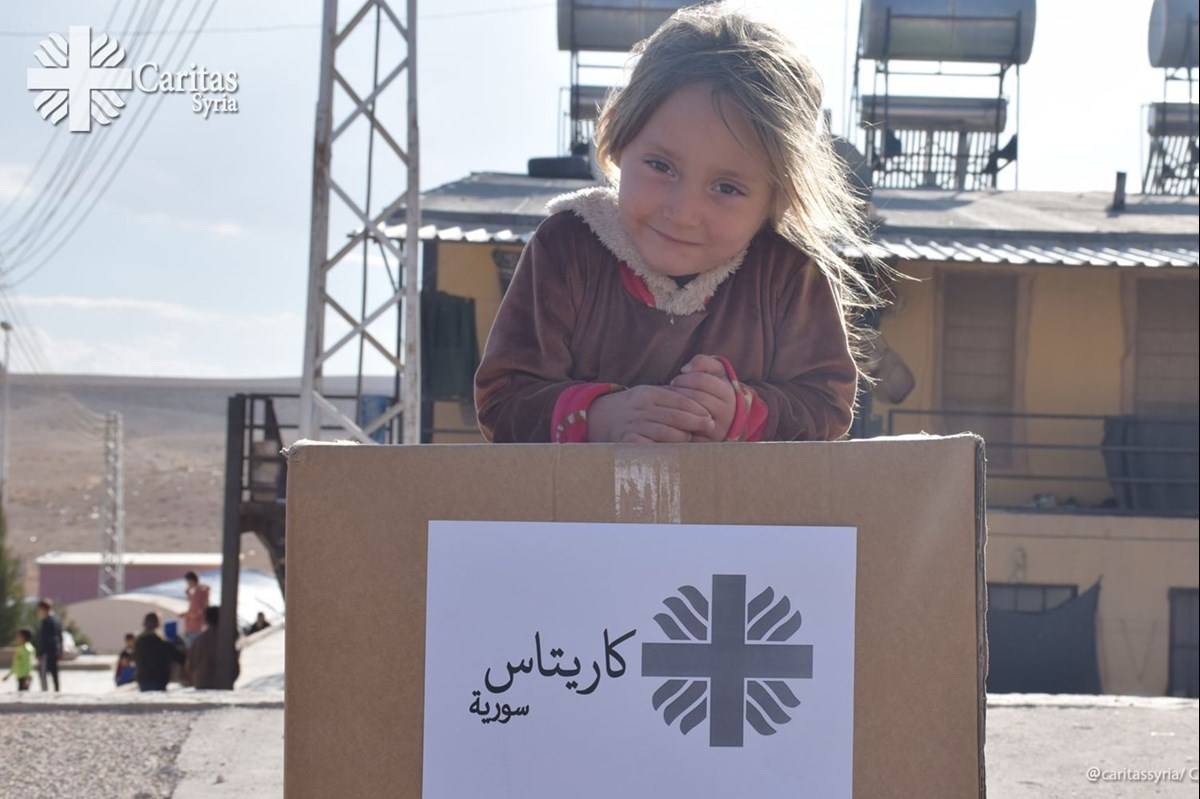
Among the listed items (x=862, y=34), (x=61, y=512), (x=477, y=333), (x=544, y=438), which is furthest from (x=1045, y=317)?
(x=61, y=512)

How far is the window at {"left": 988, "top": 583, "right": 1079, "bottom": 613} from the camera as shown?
33.8 ft

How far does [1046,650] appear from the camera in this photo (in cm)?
983

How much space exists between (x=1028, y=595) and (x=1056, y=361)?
234 cm

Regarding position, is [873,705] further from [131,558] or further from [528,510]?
[131,558]

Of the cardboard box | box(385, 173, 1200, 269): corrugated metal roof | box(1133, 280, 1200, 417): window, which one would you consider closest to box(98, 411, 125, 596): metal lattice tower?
box(385, 173, 1200, 269): corrugated metal roof

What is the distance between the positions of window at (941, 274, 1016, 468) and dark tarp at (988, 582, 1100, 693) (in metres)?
1.82

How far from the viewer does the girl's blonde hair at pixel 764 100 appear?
1.42 metres

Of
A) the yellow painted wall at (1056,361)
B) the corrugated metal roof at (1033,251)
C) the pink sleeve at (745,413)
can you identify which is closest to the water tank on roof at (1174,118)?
the yellow painted wall at (1056,361)

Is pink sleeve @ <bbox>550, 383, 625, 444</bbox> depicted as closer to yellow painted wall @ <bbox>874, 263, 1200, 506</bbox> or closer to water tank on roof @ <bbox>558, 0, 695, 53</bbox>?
yellow painted wall @ <bbox>874, 263, 1200, 506</bbox>

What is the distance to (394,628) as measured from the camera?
1137 millimetres

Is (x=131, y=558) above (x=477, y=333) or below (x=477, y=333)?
below

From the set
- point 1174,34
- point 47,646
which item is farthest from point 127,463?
point 1174,34

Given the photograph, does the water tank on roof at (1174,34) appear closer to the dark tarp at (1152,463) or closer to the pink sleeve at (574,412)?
the dark tarp at (1152,463)

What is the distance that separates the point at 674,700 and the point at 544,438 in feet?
1.24
